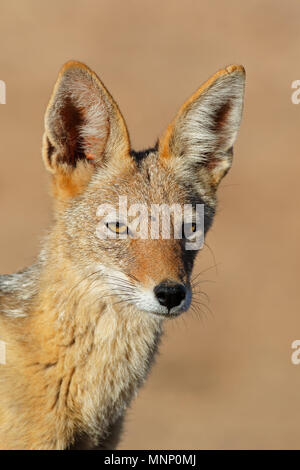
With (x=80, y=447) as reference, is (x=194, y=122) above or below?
above

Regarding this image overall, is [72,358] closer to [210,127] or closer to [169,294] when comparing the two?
[169,294]

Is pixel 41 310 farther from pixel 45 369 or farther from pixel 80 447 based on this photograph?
pixel 80 447

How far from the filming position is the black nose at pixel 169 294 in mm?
6645

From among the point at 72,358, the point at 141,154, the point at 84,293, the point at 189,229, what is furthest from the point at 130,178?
the point at 72,358

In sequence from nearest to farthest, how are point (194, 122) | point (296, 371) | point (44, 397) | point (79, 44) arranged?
point (44, 397)
point (194, 122)
point (296, 371)
point (79, 44)

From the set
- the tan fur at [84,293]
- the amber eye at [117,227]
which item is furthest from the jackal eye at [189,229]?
the amber eye at [117,227]

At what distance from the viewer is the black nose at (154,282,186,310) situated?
6645mm

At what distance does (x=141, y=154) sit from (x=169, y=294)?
1.57 metres

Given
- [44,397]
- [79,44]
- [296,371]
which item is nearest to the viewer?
[44,397]

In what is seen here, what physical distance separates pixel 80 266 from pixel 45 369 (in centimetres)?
80

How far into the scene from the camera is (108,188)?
23.9 feet

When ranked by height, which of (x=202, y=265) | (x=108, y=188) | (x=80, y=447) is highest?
(x=108, y=188)

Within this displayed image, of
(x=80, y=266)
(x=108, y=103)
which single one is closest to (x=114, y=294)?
(x=80, y=266)

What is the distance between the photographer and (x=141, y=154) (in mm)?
7762
